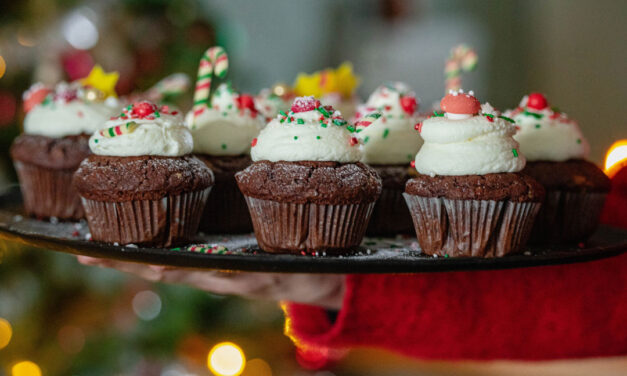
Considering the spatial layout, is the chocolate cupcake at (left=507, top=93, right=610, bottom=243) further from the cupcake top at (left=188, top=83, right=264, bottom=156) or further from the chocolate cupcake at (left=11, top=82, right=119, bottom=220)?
the chocolate cupcake at (left=11, top=82, right=119, bottom=220)

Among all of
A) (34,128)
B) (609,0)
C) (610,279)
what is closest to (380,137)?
(610,279)

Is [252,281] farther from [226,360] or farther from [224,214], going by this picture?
[226,360]

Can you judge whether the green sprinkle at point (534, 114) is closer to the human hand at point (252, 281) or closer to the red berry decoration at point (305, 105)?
the red berry decoration at point (305, 105)

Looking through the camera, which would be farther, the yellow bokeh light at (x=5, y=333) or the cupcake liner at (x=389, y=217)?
the yellow bokeh light at (x=5, y=333)

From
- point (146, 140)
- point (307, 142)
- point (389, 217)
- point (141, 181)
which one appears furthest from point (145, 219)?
point (389, 217)

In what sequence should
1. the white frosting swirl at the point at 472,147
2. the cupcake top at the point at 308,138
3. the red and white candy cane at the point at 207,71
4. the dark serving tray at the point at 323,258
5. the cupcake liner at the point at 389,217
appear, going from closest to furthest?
the dark serving tray at the point at 323,258 < the white frosting swirl at the point at 472,147 < the cupcake top at the point at 308,138 < the cupcake liner at the point at 389,217 < the red and white candy cane at the point at 207,71

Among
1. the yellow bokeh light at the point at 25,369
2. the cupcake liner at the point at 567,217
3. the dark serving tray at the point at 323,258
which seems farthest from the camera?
the yellow bokeh light at the point at 25,369

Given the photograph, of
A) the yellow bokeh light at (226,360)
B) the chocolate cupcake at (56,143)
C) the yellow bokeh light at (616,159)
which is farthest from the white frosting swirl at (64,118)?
the yellow bokeh light at (616,159)

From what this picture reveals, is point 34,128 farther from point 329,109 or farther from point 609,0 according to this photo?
point 609,0
